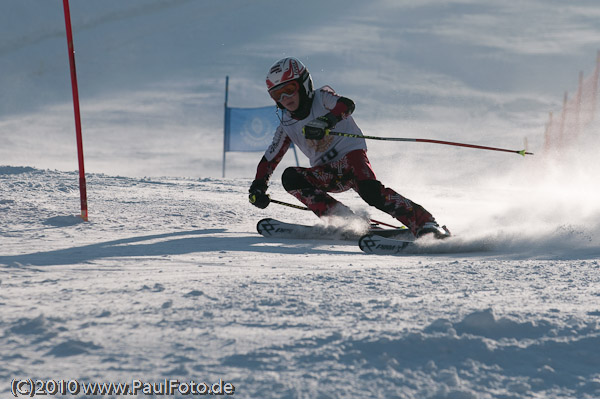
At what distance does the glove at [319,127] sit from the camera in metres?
4.52

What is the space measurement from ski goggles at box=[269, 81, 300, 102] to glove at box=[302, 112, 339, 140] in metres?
0.31

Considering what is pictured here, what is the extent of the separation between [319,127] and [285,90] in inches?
16.7

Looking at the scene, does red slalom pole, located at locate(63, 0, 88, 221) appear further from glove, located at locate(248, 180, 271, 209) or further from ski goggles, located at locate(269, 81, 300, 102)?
ski goggles, located at locate(269, 81, 300, 102)

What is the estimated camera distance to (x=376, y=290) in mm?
2350

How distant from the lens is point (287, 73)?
4598mm

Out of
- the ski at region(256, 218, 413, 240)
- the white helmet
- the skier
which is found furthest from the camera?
the ski at region(256, 218, 413, 240)

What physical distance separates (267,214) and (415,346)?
4.85m

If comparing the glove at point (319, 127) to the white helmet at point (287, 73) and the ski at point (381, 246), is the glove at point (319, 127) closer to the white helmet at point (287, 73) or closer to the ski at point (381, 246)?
the white helmet at point (287, 73)

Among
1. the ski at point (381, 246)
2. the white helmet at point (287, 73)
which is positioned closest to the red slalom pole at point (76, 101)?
the white helmet at point (287, 73)

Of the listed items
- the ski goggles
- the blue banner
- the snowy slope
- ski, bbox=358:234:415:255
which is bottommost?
the snowy slope

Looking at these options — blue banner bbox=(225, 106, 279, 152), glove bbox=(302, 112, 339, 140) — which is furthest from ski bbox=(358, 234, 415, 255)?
blue banner bbox=(225, 106, 279, 152)

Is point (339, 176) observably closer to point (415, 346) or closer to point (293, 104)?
point (293, 104)

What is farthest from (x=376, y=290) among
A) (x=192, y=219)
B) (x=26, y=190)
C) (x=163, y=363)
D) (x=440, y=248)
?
(x=26, y=190)

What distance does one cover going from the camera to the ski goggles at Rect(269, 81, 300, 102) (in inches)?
182
